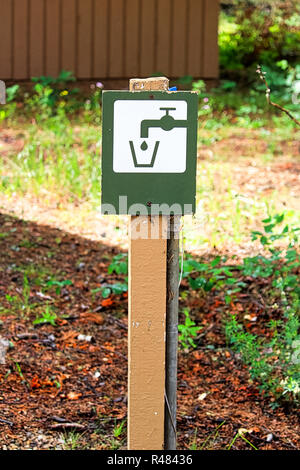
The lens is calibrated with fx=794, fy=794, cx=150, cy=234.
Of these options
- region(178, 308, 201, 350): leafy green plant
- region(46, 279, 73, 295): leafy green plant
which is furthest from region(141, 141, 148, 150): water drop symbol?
region(46, 279, 73, 295): leafy green plant

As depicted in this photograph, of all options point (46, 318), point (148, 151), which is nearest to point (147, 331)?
point (148, 151)

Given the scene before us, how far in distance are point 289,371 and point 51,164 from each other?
3440 mm

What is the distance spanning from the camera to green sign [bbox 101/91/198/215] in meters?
2.58

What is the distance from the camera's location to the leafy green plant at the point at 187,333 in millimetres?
4277

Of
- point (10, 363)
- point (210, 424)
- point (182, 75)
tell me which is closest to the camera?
point (210, 424)

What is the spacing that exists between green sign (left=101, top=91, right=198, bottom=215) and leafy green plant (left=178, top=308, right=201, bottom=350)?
1.72 metres

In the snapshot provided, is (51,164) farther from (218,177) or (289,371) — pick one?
(289,371)

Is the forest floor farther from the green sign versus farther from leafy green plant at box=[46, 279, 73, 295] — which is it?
the green sign

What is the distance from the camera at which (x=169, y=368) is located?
2.82 metres

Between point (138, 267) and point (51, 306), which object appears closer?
point (138, 267)

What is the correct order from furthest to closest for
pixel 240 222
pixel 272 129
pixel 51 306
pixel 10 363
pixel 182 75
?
pixel 182 75, pixel 272 129, pixel 240 222, pixel 51 306, pixel 10 363

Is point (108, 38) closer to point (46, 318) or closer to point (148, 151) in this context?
point (46, 318)

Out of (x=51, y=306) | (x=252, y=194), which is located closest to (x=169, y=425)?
(x=51, y=306)

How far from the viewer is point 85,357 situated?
4.26m
